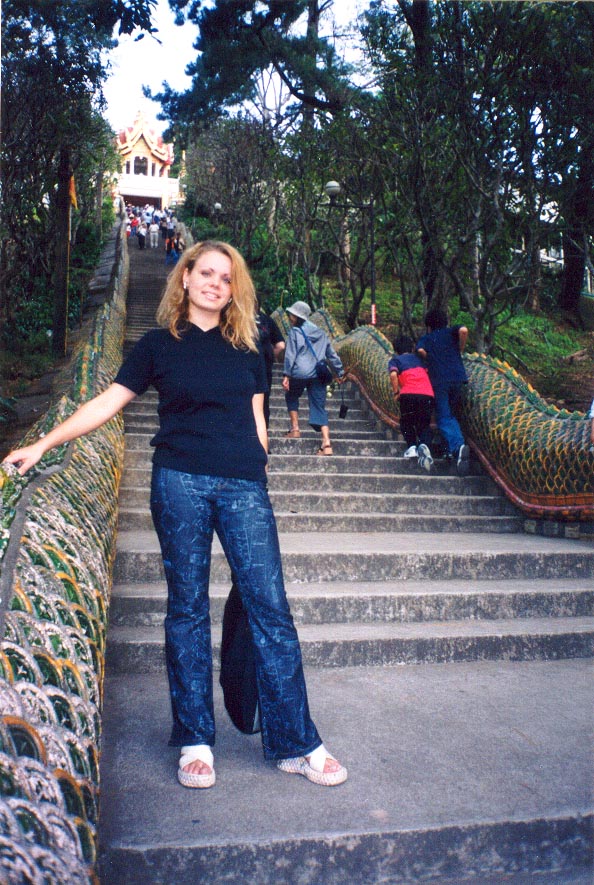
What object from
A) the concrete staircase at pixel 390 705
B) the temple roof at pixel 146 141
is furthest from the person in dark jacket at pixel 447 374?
the temple roof at pixel 146 141

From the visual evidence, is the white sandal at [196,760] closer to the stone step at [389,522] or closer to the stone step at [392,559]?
the stone step at [392,559]

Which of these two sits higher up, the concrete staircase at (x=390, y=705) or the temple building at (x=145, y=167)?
the temple building at (x=145, y=167)

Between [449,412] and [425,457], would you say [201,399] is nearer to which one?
[425,457]

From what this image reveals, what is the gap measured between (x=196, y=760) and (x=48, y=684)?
0.98m

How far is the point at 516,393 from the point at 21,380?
8361mm

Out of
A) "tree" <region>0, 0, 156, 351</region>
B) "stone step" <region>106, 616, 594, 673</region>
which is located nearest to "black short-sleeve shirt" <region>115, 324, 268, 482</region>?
"stone step" <region>106, 616, 594, 673</region>

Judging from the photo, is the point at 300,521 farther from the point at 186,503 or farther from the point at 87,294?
the point at 87,294

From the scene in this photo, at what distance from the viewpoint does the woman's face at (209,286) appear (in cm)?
296

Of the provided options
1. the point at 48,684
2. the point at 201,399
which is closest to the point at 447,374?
the point at 201,399

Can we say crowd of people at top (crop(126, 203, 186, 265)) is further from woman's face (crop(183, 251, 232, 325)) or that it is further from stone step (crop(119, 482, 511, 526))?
woman's face (crop(183, 251, 232, 325))

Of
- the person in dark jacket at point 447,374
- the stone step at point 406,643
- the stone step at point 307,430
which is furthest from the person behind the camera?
the stone step at point 307,430

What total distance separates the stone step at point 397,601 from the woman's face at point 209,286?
199 cm

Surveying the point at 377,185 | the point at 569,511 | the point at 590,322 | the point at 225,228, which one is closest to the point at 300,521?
the point at 569,511

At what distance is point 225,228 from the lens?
31266 mm
